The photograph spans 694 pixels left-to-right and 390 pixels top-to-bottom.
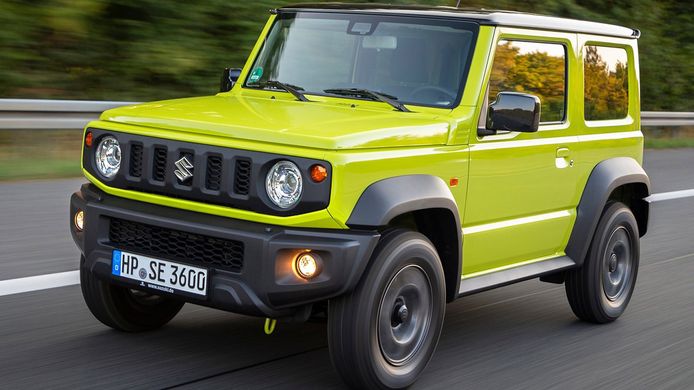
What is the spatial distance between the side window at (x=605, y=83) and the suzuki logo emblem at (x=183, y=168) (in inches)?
99.5

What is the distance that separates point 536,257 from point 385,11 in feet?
4.83

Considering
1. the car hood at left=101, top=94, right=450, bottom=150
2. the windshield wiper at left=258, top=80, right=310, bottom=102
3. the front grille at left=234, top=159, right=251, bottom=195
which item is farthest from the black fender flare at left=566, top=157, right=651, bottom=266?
the front grille at left=234, top=159, right=251, bottom=195

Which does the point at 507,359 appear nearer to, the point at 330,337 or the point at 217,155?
the point at 330,337

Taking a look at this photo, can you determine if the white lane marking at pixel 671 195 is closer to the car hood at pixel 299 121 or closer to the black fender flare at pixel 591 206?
the black fender flare at pixel 591 206

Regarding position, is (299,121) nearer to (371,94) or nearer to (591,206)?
(371,94)

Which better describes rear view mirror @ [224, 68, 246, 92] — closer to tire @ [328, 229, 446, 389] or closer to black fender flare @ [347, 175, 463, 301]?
black fender flare @ [347, 175, 463, 301]

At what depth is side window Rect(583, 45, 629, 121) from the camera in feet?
20.7

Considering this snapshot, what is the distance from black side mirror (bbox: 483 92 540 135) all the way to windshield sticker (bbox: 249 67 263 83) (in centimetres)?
138

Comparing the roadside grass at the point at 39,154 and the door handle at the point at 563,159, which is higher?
the door handle at the point at 563,159

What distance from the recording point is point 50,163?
410 inches

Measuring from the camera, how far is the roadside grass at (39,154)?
9.91 meters

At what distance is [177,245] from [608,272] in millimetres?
2828

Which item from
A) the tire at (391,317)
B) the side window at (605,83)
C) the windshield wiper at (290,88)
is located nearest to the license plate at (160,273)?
the tire at (391,317)

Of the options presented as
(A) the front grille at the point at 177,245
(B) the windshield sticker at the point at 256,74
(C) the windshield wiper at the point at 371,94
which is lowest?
(A) the front grille at the point at 177,245
